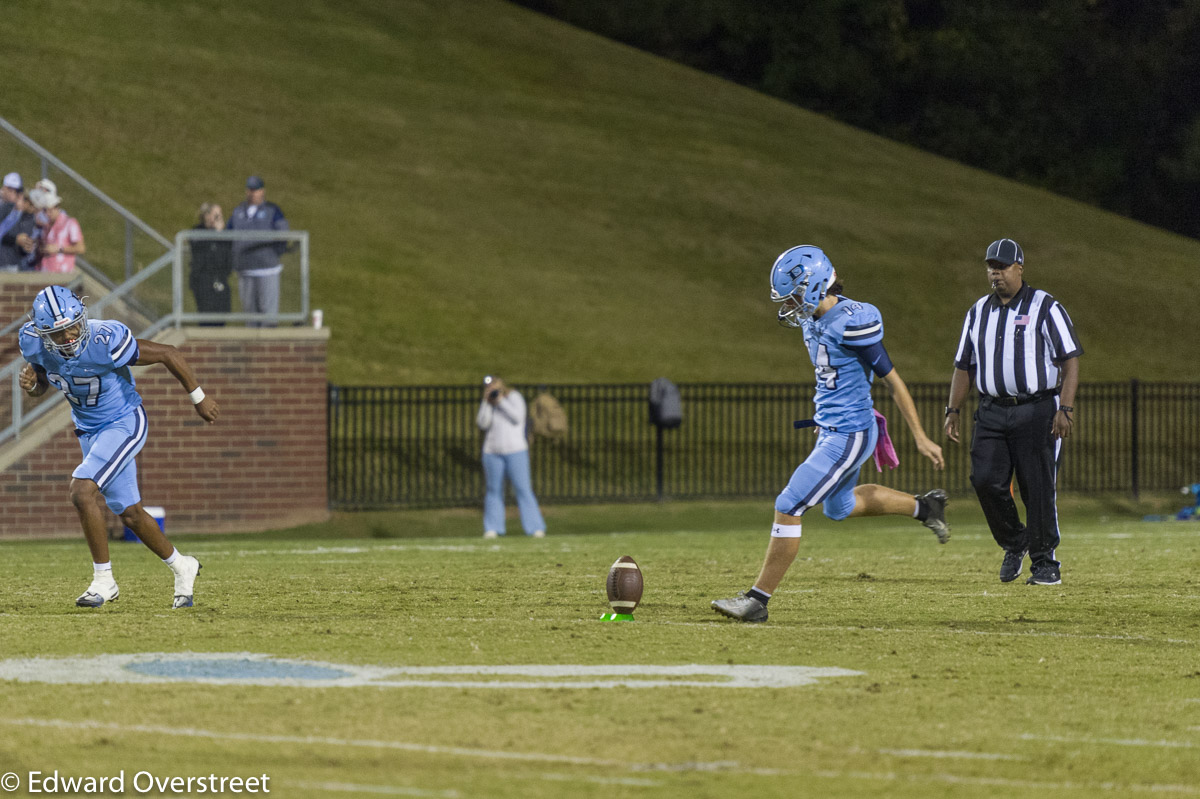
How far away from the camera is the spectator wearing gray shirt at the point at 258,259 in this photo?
20.0 metres

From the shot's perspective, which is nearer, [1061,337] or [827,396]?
[827,396]

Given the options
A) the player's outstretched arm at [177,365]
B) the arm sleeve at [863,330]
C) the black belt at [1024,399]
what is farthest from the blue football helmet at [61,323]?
the black belt at [1024,399]

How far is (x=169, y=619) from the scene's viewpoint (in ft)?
32.0

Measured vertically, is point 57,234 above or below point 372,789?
above

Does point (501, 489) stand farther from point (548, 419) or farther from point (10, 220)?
point (10, 220)

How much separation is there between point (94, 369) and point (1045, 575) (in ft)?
20.2

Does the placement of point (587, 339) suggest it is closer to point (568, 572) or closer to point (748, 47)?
point (568, 572)

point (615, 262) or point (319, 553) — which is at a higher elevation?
point (615, 262)

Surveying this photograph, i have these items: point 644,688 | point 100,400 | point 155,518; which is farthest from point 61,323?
point 155,518

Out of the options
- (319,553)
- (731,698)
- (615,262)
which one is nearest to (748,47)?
(615,262)

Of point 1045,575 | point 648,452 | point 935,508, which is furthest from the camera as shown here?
point 648,452

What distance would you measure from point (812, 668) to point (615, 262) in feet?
99.9

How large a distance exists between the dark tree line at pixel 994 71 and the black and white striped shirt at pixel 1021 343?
1642 inches

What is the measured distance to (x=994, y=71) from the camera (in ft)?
170
